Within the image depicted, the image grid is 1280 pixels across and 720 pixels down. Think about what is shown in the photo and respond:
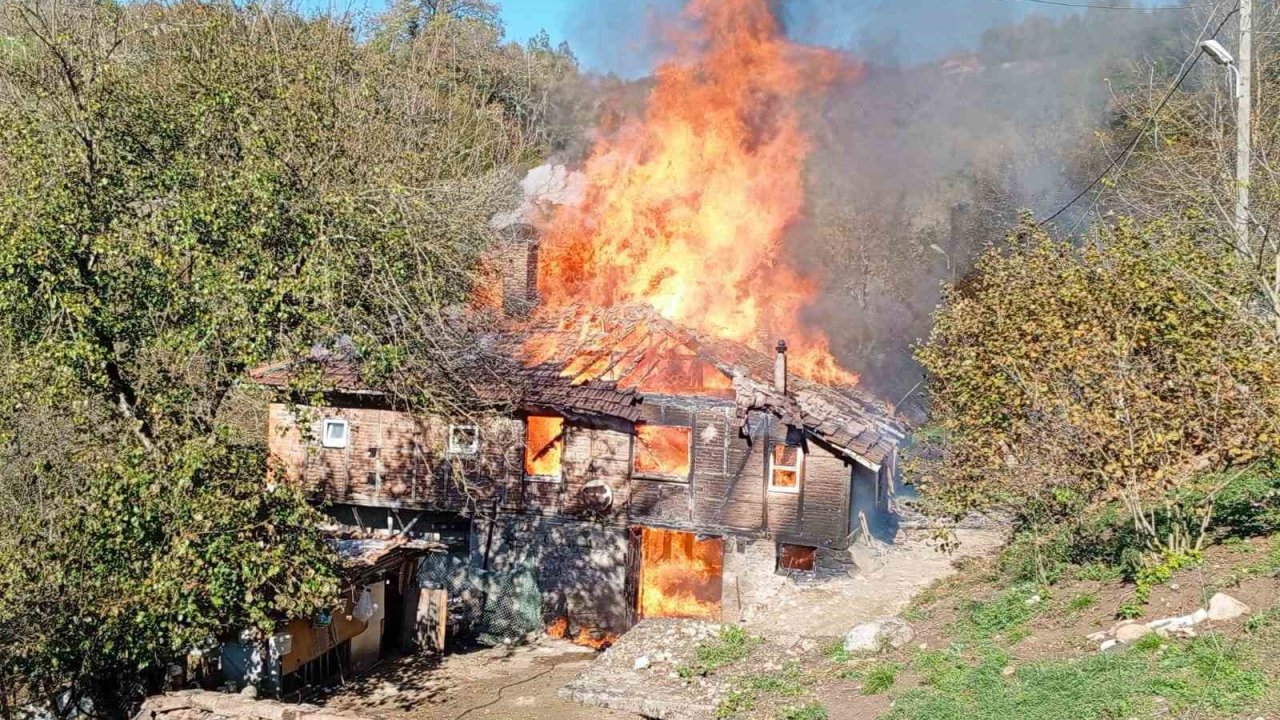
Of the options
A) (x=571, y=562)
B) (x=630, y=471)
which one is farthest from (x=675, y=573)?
(x=630, y=471)

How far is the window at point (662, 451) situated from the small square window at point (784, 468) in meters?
2.16

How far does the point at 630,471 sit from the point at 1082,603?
12.2m

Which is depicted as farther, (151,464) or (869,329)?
(869,329)

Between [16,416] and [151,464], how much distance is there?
11.1 feet

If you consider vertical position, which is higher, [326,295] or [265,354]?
[326,295]

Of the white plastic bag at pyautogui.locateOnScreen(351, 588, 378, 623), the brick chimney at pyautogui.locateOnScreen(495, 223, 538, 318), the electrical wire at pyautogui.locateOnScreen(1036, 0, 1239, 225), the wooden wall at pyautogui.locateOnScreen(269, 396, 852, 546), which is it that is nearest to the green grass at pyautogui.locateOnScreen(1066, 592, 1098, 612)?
the electrical wire at pyautogui.locateOnScreen(1036, 0, 1239, 225)

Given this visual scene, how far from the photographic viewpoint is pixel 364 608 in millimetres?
20391

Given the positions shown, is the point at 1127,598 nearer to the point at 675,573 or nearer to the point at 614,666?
the point at 614,666

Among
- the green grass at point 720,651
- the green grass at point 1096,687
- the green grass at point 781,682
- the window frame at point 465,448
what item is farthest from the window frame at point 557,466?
the green grass at point 1096,687

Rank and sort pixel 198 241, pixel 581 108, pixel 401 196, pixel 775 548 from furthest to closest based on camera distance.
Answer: pixel 581 108 < pixel 775 548 < pixel 401 196 < pixel 198 241

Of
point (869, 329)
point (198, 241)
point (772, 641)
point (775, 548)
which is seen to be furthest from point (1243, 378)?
point (869, 329)

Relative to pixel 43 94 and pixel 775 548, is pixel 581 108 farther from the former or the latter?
pixel 43 94

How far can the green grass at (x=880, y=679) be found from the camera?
1237cm

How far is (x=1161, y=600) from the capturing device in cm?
1162
